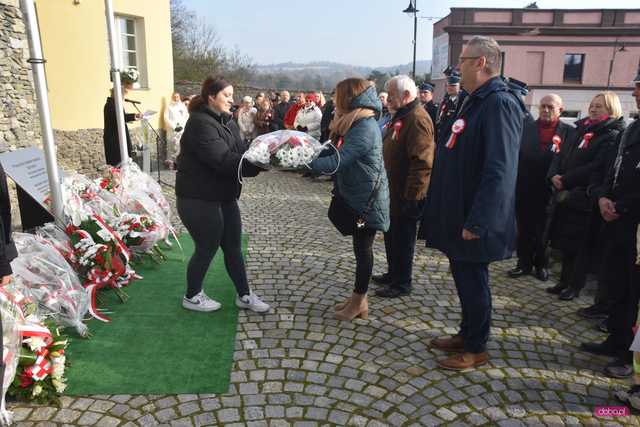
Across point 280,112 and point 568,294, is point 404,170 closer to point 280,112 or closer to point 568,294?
point 568,294

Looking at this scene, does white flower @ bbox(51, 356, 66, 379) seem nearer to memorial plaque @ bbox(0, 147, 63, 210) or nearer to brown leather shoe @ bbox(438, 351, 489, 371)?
memorial plaque @ bbox(0, 147, 63, 210)

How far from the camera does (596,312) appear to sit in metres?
4.41

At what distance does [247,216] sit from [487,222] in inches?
207

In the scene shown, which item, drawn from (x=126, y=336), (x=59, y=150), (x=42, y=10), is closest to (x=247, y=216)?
(x=126, y=336)

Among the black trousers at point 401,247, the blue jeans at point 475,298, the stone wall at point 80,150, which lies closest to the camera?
the blue jeans at point 475,298

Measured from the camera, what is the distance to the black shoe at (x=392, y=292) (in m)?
4.74

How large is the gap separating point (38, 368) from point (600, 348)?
394 centimetres

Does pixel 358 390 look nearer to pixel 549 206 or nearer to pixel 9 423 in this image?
pixel 9 423

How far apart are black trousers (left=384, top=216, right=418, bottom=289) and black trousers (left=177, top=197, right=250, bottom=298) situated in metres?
1.45

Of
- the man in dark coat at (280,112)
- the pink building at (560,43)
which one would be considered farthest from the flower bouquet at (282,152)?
the pink building at (560,43)

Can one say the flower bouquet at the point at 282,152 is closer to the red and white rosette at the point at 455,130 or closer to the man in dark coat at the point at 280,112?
the red and white rosette at the point at 455,130

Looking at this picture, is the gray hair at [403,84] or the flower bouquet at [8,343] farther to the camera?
the gray hair at [403,84]

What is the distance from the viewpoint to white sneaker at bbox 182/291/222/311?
170 inches

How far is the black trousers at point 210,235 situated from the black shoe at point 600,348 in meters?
2.81
